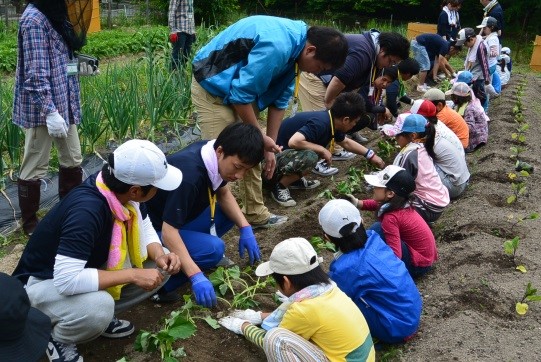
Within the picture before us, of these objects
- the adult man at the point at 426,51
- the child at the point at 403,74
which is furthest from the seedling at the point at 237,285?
the adult man at the point at 426,51

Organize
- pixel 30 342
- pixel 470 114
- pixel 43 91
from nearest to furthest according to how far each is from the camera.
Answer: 1. pixel 30 342
2. pixel 43 91
3. pixel 470 114

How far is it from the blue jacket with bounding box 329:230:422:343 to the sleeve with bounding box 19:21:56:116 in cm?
177

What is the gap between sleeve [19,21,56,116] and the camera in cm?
313

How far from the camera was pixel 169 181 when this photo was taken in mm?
2305

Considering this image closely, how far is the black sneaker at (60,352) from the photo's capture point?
7.64ft

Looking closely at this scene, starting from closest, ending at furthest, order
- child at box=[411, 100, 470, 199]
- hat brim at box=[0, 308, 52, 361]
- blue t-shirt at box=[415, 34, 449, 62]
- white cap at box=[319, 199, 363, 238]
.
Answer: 1. hat brim at box=[0, 308, 52, 361]
2. white cap at box=[319, 199, 363, 238]
3. child at box=[411, 100, 470, 199]
4. blue t-shirt at box=[415, 34, 449, 62]

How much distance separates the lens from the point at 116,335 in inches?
105

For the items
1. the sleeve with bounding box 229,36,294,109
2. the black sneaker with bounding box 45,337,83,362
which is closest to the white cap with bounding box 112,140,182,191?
the black sneaker with bounding box 45,337,83,362

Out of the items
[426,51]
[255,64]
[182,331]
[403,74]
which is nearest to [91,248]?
[182,331]

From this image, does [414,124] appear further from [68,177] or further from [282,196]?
[68,177]

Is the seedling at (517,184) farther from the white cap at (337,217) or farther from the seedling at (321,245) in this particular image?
the white cap at (337,217)

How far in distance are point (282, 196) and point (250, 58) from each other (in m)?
1.46

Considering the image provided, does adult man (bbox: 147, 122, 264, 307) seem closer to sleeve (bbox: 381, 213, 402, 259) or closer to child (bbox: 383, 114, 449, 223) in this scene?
sleeve (bbox: 381, 213, 402, 259)

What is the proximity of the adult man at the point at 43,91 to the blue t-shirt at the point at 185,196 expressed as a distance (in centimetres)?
75
